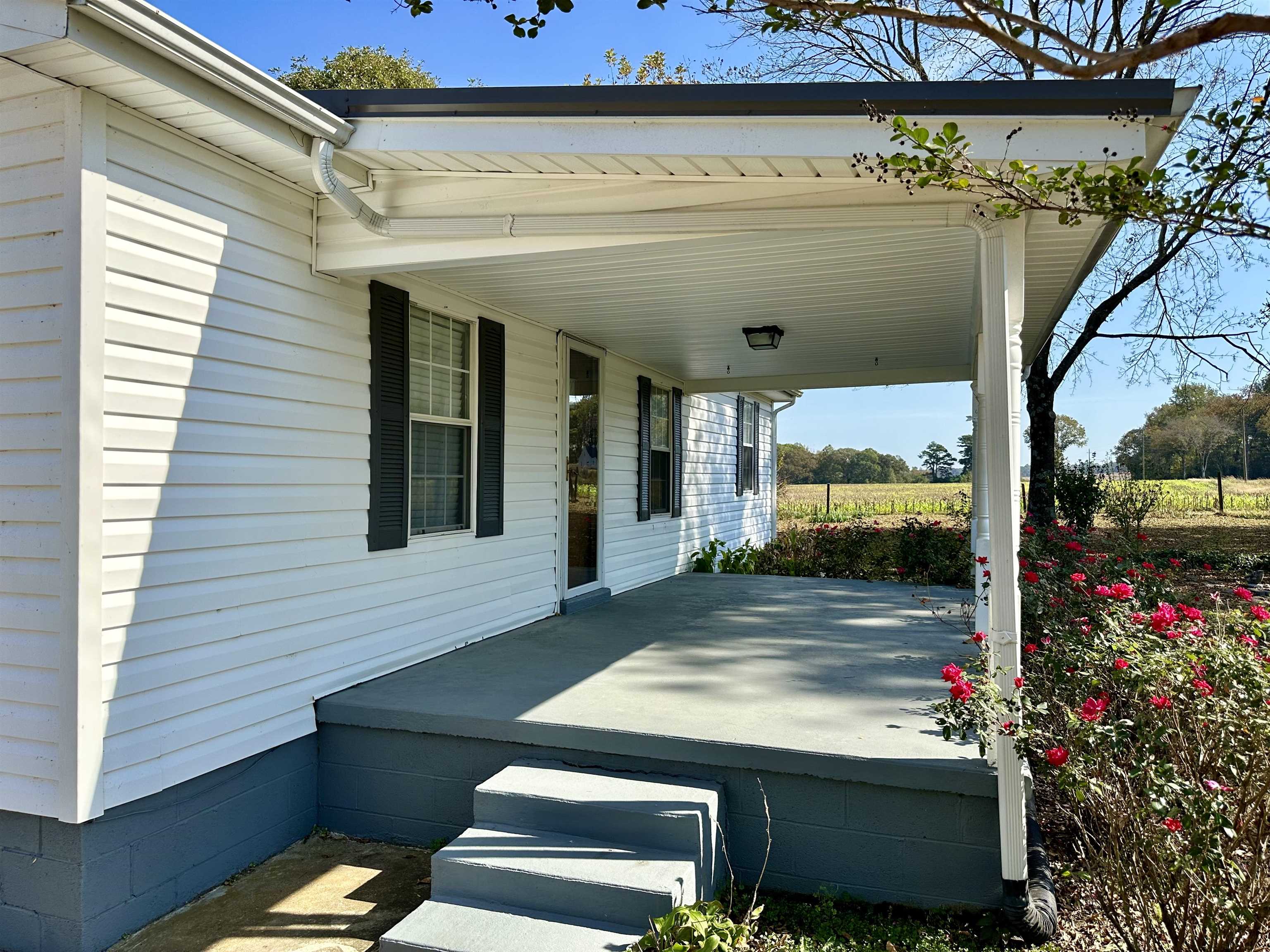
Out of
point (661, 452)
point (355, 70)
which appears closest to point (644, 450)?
point (661, 452)

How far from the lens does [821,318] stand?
568 centimetres

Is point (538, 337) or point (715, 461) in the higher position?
point (538, 337)

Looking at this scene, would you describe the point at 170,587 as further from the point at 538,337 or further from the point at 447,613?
the point at 538,337

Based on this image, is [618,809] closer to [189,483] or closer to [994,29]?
[189,483]

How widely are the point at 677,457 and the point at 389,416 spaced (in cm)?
515

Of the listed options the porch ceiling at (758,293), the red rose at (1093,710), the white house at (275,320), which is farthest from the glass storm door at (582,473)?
the red rose at (1093,710)

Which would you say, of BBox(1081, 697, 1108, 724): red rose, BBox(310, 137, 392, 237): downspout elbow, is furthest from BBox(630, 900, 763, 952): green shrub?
BBox(310, 137, 392, 237): downspout elbow

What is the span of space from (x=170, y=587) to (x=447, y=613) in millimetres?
2007

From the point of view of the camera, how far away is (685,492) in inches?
375

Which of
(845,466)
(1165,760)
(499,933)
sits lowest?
(499,933)

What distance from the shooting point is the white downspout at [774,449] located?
46.2 ft

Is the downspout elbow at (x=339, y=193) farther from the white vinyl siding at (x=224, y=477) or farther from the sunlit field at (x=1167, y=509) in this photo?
the sunlit field at (x=1167, y=509)

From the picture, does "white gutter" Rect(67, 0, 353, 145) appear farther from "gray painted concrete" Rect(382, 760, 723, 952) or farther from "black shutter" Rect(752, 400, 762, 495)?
"black shutter" Rect(752, 400, 762, 495)

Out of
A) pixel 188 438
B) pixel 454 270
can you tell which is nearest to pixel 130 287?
pixel 188 438
